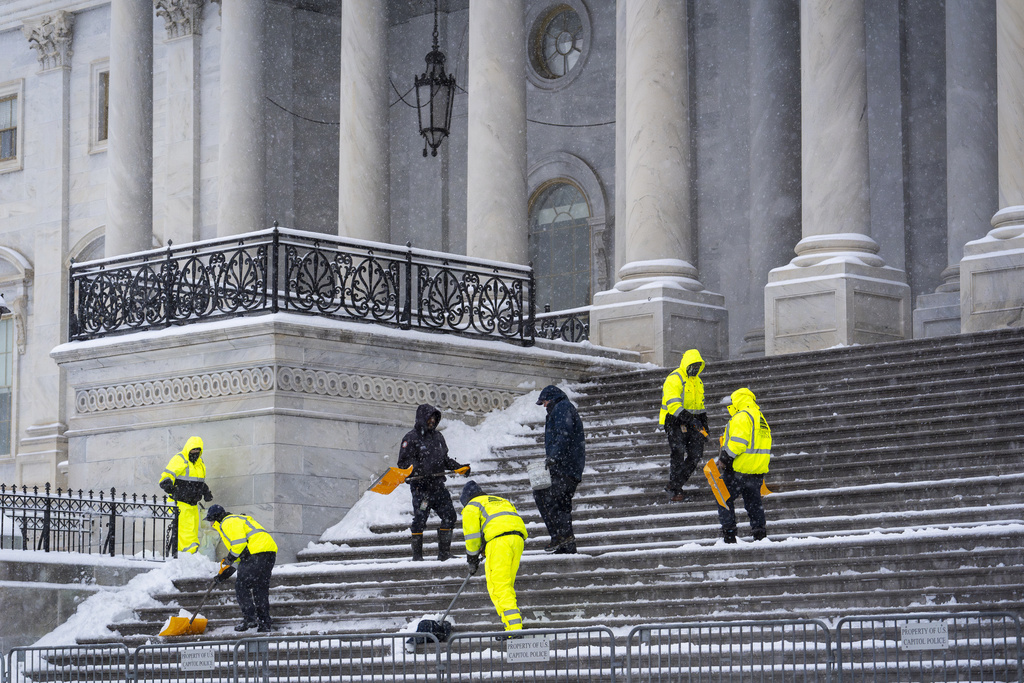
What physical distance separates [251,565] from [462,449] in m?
5.27

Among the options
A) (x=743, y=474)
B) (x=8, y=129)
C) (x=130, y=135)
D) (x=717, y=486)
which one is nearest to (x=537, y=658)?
(x=717, y=486)

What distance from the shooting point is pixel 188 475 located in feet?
60.3

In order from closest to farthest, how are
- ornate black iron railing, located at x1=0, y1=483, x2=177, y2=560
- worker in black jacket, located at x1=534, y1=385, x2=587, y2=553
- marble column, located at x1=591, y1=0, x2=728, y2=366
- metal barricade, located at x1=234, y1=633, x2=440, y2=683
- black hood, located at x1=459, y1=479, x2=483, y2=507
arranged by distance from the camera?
metal barricade, located at x1=234, y1=633, x2=440, y2=683 < black hood, located at x1=459, y1=479, x2=483, y2=507 < worker in black jacket, located at x1=534, y1=385, x2=587, y2=553 < ornate black iron railing, located at x1=0, y1=483, x2=177, y2=560 < marble column, located at x1=591, y1=0, x2=728, y2=366

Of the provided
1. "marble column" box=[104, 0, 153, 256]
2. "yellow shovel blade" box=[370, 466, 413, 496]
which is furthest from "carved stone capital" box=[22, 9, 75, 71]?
"yellow shovel blade" box=[370, 466, 413, 496]

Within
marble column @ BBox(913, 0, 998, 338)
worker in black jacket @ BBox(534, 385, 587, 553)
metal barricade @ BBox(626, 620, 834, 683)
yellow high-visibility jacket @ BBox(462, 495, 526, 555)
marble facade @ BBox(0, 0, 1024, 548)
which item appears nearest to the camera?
metal barricade @ BBox(626, 620, 834, 683)

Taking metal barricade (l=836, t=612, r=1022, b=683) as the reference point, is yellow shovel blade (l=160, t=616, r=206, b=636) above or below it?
below

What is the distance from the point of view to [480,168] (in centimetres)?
2453

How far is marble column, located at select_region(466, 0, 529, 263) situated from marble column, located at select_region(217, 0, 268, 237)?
6.03 meters

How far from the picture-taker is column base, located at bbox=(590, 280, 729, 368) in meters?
23.4

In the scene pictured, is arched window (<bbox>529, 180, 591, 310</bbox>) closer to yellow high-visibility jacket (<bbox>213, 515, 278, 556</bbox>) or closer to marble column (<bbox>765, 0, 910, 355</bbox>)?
marble column (<bbox>765, 0, 910, 355</bbox>)

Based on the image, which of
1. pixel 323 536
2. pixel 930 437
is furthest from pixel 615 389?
pixel 930 437

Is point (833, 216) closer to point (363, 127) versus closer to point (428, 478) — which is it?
point (363, 127)

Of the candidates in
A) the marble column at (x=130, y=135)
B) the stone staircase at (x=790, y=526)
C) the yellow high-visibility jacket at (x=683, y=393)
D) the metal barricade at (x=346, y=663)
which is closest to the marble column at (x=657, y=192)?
the stone staircase at (x=790, y=526)

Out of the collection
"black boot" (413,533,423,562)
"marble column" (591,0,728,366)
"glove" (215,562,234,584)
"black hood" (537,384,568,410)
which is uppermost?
"marble column" (591,0,728,366)
